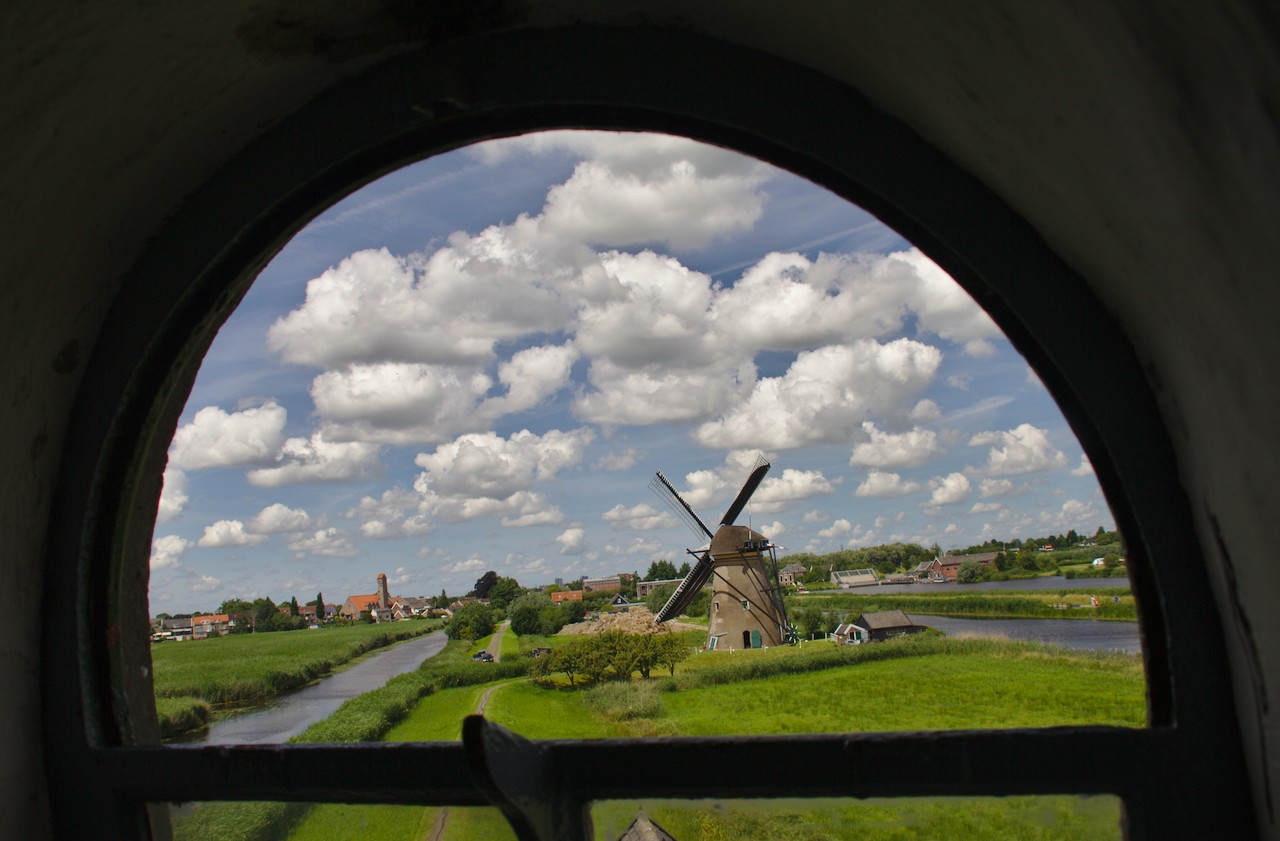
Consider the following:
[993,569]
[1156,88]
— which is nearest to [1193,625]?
[1156,88]

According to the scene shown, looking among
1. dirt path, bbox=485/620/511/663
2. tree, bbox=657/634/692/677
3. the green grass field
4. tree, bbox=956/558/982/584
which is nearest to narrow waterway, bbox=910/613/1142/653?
tree, bbox=956/558/982/584

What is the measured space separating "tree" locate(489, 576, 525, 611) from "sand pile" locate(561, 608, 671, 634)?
2794 millimetres

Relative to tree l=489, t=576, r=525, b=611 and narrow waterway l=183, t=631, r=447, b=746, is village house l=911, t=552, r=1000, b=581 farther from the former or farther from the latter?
narrow waterway l=183, t=631, r=447, b=746

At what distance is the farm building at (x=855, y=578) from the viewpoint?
49.5 meters

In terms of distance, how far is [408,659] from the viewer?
29234 millimetres

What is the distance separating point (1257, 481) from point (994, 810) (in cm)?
46

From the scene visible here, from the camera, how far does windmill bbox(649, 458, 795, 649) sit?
1065 inches

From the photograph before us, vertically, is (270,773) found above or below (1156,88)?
below

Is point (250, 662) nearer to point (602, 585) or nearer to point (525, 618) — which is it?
point (525, 618)

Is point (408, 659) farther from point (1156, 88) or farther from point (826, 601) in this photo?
point (1156, 88)

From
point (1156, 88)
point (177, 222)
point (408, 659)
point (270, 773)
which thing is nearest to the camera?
point (1156, 88)

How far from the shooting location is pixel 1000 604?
40.7 metres

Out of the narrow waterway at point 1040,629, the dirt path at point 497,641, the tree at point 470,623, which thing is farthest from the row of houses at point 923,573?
the tree at point 470,623

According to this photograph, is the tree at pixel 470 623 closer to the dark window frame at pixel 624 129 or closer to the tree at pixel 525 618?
the tree at pixel 525 618
